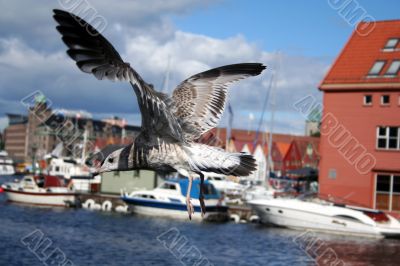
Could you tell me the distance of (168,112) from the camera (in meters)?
7.06

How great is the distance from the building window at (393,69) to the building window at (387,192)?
224 inches

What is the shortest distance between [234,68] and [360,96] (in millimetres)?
29460

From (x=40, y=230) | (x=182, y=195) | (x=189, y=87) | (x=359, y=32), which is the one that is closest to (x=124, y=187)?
(x=182, y=195)

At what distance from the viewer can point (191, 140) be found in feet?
25.7

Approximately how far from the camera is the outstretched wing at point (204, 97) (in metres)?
8.20

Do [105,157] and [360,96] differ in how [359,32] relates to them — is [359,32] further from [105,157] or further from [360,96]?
[105,157]

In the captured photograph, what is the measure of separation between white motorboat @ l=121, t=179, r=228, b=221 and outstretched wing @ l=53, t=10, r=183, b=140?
90.4ft

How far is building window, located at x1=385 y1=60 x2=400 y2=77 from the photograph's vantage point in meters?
35.4

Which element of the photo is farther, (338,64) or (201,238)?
(338,64)

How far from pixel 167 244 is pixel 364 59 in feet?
61.3

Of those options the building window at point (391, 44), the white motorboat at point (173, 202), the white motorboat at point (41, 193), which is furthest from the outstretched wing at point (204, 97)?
the white motorboat at point (41, 193)

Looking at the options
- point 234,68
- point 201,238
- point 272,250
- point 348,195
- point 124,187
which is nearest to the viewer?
point 234,68

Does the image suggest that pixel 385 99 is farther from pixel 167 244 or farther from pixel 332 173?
pixel 167 244

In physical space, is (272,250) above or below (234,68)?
below
